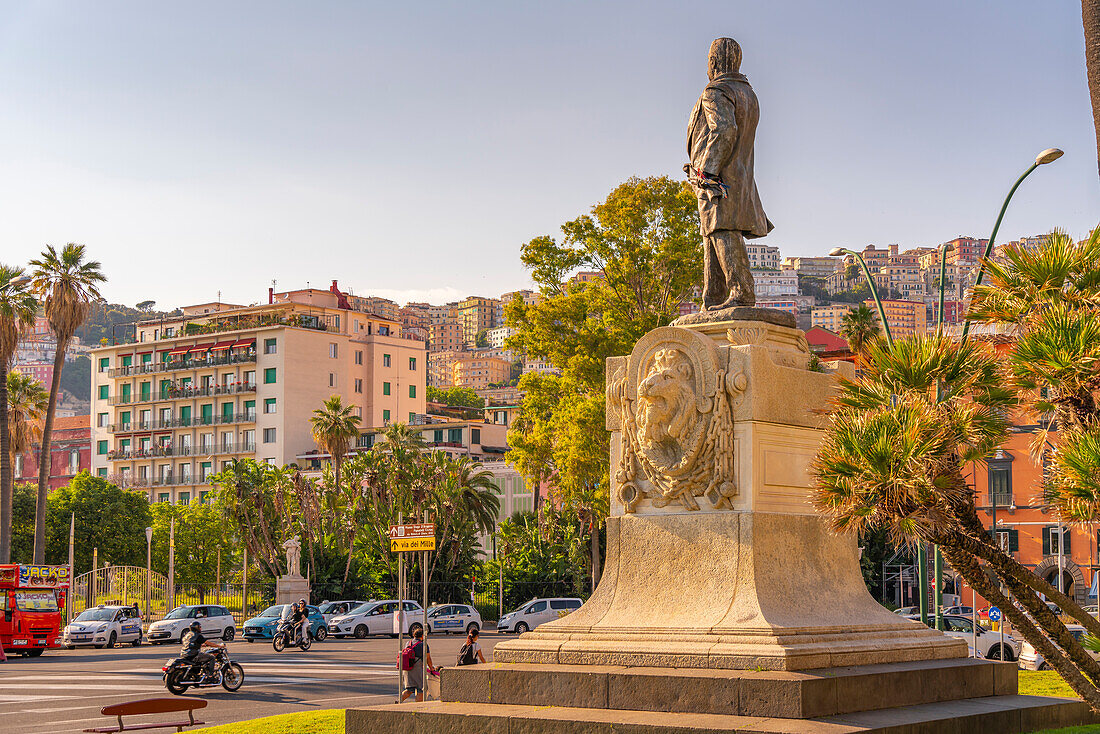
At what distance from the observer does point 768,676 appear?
8.66 m

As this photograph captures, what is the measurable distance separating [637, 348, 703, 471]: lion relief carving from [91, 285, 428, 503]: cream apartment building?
8130 centimetres

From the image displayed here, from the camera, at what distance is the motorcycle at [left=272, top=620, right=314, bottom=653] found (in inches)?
1406

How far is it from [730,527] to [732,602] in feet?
2.00

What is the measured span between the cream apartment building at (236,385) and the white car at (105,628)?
48.9 metres

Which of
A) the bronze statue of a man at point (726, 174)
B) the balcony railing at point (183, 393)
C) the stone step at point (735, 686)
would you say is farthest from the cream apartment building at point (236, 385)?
the stone step at point (735, 686)

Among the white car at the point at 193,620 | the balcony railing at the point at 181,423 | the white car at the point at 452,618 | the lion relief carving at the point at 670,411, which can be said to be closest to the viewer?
the lion relief carving at the point at 670,411

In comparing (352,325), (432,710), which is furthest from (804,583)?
(352,325)

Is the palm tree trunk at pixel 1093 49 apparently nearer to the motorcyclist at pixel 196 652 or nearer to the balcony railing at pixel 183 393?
the motorcyclist at pixel 196 652

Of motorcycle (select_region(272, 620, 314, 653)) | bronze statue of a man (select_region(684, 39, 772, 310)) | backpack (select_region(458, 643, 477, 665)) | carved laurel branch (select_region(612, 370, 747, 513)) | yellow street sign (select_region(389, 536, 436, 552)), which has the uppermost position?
bronze statue of a man (select_region(684, 39, 772, 310))

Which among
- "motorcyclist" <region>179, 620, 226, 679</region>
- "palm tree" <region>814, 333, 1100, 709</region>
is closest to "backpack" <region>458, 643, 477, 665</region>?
"motorcyclist" <region>179, 620, 226, 679</region>

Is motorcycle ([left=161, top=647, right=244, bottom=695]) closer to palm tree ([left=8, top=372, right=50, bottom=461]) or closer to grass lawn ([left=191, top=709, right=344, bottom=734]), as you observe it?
grass lawn ([left=191, top=709, right=344, bottom=734])

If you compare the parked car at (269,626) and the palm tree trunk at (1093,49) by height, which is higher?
the palm tree trunk at (1093,49)

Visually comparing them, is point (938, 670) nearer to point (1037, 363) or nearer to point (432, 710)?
point (1037, 363)

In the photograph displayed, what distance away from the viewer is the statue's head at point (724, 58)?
37.4ft
